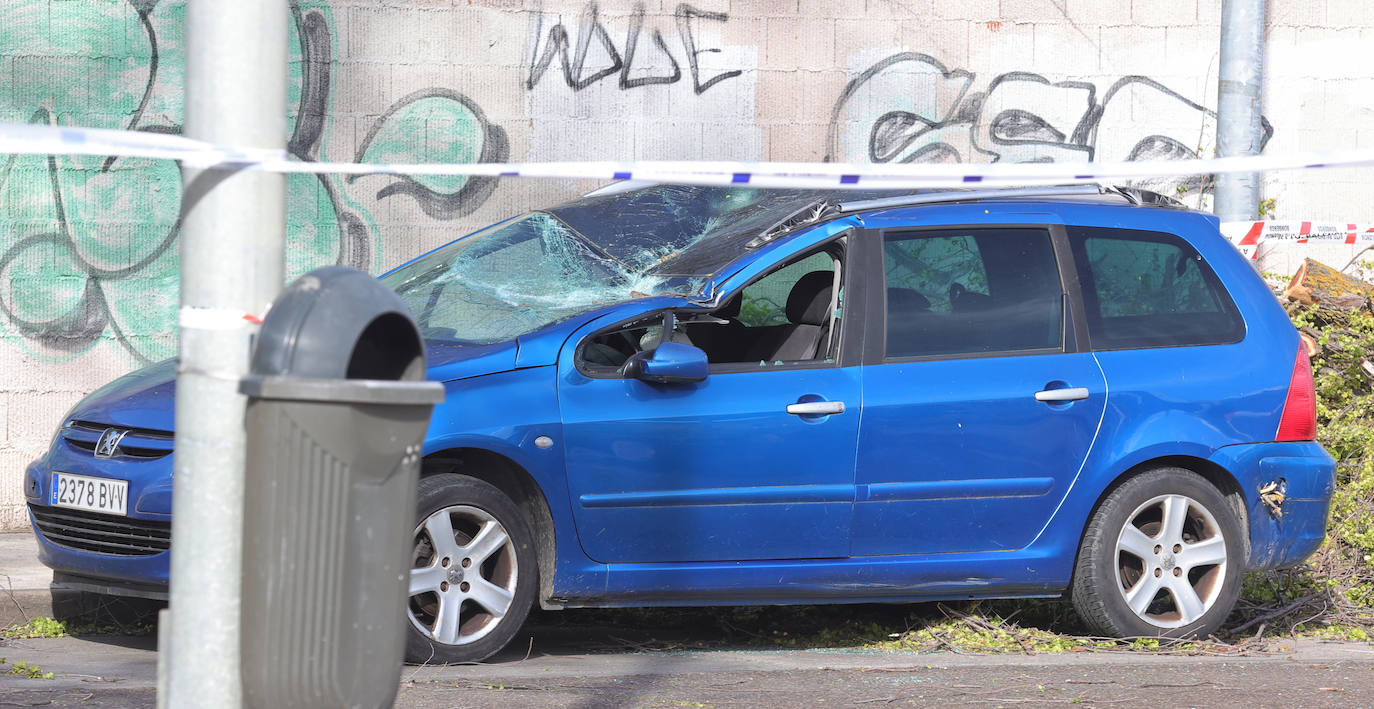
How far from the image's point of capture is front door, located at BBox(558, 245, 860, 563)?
15.7 ft

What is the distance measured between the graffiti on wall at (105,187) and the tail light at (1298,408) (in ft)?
15.9

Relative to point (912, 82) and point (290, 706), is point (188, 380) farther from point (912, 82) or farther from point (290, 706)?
point (912, 82)

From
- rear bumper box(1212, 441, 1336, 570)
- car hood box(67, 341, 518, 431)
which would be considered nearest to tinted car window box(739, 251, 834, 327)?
car hood box(67, 341, 518, 431)

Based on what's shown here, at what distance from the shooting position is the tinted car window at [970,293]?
16.9 ft

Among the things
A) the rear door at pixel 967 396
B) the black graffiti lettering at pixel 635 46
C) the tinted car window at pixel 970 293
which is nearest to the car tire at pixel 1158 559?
Answer: the rear door at pixel 967 396

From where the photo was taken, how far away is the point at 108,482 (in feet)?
15.6

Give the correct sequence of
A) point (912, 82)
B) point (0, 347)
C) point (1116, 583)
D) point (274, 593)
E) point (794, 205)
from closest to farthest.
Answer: point (274, 593), point (1116, 583), point (794, 205), point (0, 347), point (912, 82)

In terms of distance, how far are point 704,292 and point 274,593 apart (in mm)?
3108

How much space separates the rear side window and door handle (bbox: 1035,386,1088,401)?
222mm

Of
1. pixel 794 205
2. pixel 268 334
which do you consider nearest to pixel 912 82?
pixel 794 205

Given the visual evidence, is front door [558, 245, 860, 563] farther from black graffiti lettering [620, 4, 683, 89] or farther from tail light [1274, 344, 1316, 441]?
black graffiti lettering [620, 4, 683, 89]

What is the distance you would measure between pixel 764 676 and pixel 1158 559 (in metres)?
1.60

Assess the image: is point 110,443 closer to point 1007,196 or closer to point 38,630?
point 38,630

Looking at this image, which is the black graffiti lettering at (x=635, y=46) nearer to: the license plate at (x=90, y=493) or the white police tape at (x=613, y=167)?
the license plate at (x=90, y=493)
